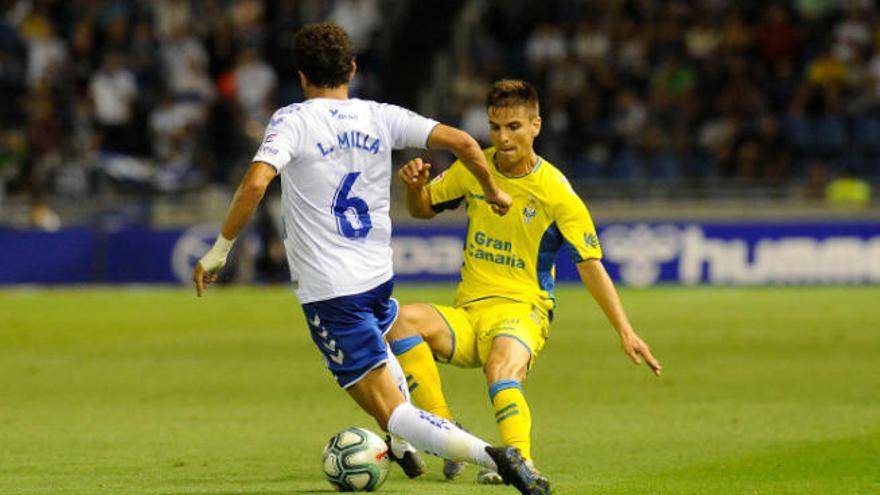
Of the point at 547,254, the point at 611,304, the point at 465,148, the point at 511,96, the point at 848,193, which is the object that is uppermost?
the point at 511,96

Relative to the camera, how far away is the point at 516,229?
347 inches

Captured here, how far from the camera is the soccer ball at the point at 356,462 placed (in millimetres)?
7953

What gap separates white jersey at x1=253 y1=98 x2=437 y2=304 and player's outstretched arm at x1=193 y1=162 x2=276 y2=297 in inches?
12.1

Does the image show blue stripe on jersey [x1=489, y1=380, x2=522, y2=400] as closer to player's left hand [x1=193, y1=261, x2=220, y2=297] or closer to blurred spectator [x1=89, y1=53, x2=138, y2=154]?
player's left hand [x1=193, y1=261, x2=220, y2=297]

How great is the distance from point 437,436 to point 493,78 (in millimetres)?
21027

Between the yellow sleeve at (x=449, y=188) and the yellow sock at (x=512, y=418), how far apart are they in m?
1.14

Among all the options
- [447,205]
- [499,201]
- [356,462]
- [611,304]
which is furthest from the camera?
[447,205]

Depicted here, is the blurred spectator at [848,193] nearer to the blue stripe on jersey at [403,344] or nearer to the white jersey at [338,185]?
the blue stripe on jersey at [403,344]

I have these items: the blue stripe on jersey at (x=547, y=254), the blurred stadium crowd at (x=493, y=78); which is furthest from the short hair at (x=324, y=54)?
the blurred stadium crowd at (x=493, y=78)

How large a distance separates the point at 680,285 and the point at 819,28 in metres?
6.21

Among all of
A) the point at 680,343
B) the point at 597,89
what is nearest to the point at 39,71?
the point at 597,89

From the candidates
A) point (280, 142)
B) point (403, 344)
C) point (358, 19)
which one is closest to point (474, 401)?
point (403, 344)

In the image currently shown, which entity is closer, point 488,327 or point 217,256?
point 217,256

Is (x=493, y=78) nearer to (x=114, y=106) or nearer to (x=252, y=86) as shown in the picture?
(x=252, y=86)
